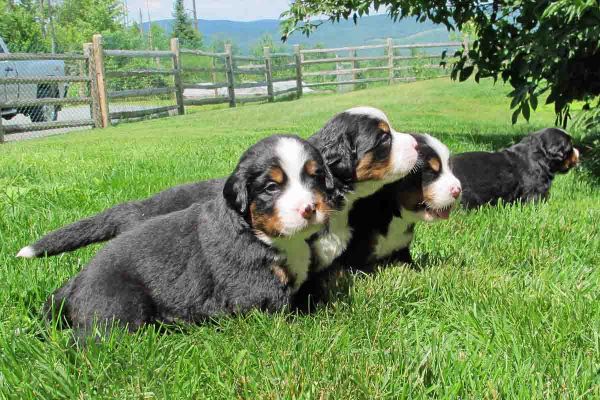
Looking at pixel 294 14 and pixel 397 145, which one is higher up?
pixel 294 14

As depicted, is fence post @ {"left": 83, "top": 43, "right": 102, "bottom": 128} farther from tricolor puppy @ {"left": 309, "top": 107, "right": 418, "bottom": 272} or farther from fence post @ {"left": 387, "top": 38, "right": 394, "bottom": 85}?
fence post @ {"left": 387, "top": 38, "right": 394, "bottom": 85}

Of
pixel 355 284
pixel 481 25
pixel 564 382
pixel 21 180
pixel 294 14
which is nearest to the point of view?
pixel 564 382

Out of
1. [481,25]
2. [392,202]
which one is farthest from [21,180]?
[481,25]

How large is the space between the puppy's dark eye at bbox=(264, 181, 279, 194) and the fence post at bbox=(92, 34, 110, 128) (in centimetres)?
1591

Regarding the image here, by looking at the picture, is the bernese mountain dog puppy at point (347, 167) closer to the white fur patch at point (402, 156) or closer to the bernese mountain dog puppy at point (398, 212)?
the white fur patch at point (402, 156)

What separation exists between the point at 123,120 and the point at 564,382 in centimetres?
1886

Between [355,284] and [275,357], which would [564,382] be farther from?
[355,284]

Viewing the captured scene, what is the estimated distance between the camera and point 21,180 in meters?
6.34

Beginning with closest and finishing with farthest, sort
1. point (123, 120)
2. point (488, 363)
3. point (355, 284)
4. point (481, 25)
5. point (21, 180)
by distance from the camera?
1. point (488, 363)
2. point (355, 284)
3. point (21, 180)
4. point (481, 25)
5. point (123, 120)

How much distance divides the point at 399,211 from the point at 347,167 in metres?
0.55

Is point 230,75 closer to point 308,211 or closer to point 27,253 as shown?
point 27,253

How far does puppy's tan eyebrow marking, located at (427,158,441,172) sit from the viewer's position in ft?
12.6

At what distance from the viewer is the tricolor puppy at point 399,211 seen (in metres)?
3.68

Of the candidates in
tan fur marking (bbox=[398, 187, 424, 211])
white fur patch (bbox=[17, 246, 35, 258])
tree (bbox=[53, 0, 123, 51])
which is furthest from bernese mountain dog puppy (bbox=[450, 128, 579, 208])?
tree (bbox=[53, 0, 123, 51])
